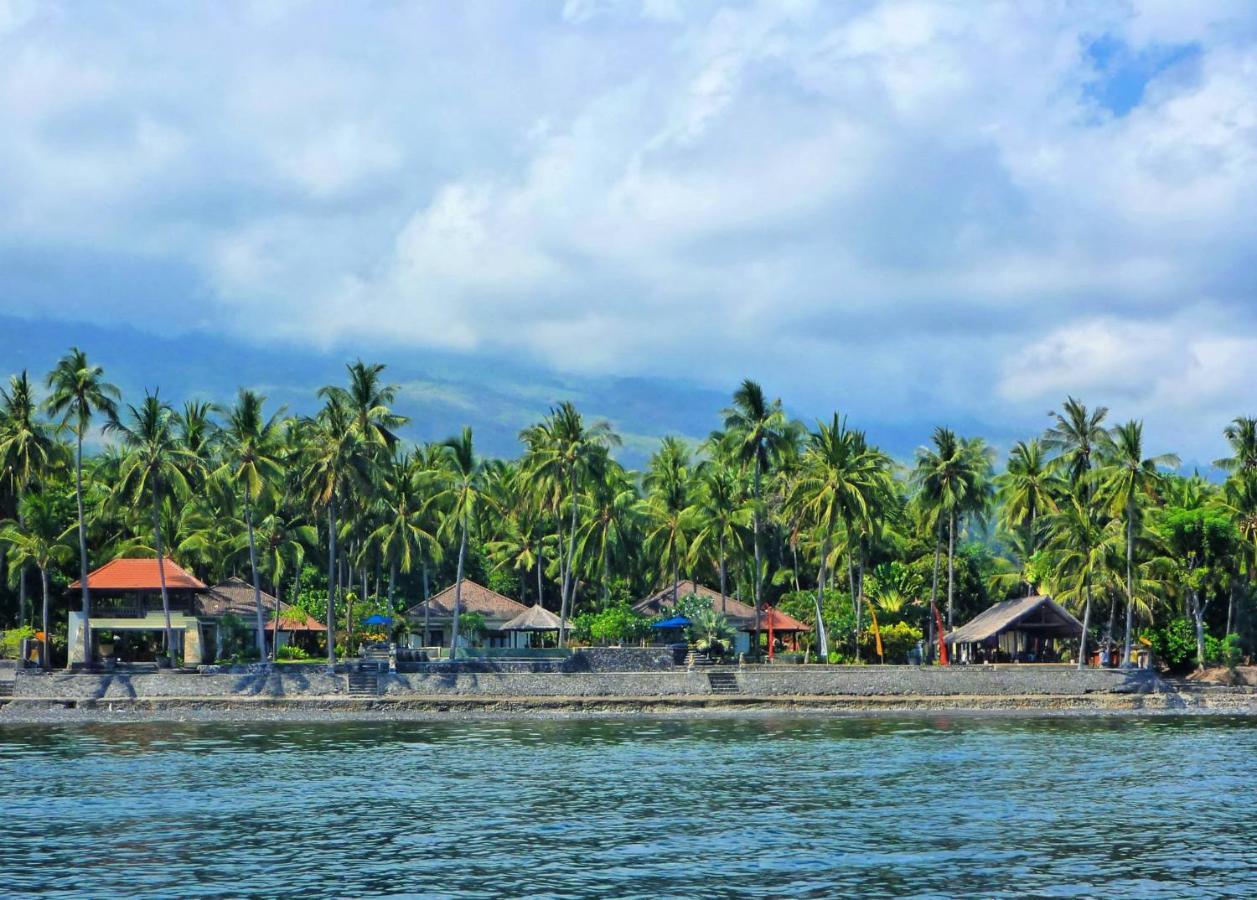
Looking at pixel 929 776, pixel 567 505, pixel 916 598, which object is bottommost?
pixel 929 776

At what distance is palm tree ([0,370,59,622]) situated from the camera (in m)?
74.0

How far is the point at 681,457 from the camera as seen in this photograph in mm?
104750

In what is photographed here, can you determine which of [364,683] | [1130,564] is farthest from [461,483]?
[1130,564]

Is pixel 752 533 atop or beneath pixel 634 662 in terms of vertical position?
atop

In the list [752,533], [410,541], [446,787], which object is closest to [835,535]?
[752,533]

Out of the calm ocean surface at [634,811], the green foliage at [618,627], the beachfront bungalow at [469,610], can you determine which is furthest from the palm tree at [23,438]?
the green foliage at [618,627]

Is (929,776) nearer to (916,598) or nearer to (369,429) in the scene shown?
(369,429)

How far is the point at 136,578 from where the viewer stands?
7881 centimetres

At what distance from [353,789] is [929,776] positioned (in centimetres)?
1836

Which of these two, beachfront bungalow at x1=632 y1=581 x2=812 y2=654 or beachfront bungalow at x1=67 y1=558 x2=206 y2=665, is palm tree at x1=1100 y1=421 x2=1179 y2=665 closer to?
beachfront bungalow at x1=632 y1=581 x2=812 y2=654

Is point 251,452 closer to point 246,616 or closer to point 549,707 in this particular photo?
point 246,616

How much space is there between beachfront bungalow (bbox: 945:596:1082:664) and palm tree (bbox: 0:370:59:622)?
52.0 m

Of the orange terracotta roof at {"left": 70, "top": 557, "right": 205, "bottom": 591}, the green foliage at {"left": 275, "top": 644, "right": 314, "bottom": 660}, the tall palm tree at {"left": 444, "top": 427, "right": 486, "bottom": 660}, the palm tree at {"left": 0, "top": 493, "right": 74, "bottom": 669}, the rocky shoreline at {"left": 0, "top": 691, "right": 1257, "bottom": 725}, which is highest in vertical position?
the tall palm tree at {"left": 444, "top": 427, "right": 486, "bottom": 660}

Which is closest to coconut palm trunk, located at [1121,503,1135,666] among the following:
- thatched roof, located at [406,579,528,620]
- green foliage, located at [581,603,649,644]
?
green foliage, located at [581,603,649,644]
